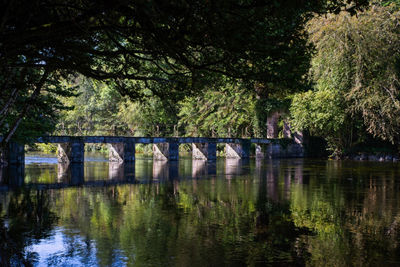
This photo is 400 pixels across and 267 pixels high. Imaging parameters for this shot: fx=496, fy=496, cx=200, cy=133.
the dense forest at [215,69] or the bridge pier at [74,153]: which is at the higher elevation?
the dense forest at [215,69]

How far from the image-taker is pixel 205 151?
4253 cm

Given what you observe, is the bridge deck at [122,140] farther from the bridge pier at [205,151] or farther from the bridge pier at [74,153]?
the bridge pier at [205,151]

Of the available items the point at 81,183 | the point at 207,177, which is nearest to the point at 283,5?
the point at 81,183

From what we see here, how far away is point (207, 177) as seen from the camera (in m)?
25.7

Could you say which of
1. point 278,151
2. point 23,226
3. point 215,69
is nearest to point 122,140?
point 278,151

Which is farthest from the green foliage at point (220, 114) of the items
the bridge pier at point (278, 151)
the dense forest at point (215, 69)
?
the bridge pier at point (278, 151)

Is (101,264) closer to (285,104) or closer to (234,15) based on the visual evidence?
(234,15)

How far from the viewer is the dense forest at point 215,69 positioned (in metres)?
6.61

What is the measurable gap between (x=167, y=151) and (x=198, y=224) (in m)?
28.7

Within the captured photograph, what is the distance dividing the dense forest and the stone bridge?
6.72 feet

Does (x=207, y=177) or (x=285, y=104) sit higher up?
(x=285, y=104)

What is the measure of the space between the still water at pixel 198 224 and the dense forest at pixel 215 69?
267cm

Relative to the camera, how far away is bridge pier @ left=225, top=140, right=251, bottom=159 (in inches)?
1791

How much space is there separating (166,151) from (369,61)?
17.3 meters
